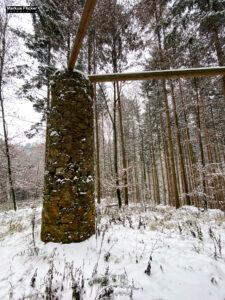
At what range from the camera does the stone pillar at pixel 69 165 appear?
236 cm

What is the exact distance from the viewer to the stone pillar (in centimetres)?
236

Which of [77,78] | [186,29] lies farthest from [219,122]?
[77,78]

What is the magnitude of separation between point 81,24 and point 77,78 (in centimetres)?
114

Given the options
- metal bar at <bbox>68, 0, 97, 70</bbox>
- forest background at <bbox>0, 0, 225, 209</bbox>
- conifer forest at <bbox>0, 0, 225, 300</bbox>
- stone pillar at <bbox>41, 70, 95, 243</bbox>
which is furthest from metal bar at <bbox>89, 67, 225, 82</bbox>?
forest background at <bbox>0, 0, 225, 209</bbox>

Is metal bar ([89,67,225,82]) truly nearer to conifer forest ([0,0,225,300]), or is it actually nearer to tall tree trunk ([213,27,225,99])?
conifer forest ([0,0,225,300])

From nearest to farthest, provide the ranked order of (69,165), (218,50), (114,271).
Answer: (114,271) < (69,165) < (218,50)

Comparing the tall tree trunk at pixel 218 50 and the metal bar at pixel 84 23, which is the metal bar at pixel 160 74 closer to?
the metal bar at pixel 84 23

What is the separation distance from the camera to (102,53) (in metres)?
7.08

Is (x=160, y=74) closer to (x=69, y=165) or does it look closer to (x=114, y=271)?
(x=69, y=165)

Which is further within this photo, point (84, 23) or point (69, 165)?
point (69, 165)

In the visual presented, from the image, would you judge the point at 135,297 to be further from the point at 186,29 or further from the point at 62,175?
the point at 186,29

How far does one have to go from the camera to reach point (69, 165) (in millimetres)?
2498

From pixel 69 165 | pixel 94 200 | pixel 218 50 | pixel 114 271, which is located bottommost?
pixel 114 271

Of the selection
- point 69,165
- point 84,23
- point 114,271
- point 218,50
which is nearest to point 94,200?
point 69,165
